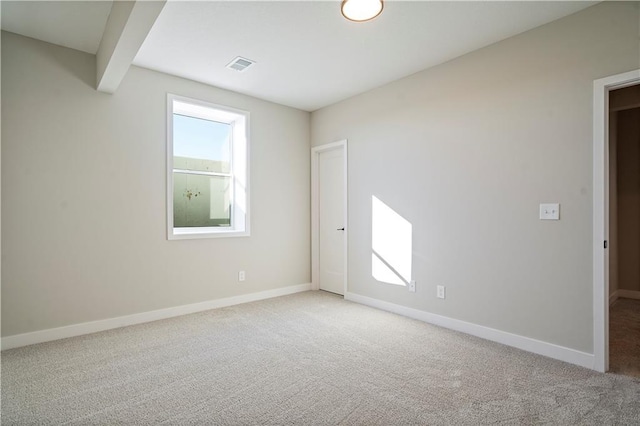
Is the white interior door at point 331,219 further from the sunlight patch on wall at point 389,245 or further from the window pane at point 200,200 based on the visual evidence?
the window pane at point 200,200

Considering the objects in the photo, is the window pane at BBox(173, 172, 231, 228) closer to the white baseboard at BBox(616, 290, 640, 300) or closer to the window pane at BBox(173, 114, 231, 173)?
the window pane at BBox(173, 114, 231, 173)

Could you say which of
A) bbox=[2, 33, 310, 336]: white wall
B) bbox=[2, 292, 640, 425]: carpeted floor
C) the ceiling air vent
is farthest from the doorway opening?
bbox=[2, 33, 310, 336]: white wall

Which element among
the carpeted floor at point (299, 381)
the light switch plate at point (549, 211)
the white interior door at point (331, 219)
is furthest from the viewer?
the white interior door at point (331, 219)

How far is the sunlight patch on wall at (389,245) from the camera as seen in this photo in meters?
3.83

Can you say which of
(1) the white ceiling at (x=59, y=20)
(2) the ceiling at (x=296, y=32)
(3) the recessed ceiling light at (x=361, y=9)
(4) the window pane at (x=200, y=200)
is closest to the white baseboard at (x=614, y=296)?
(2) the ceiling at (x=296, y=32)

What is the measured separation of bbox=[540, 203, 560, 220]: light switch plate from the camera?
2707 millimetres

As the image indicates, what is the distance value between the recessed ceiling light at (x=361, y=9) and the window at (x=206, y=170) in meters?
2.26

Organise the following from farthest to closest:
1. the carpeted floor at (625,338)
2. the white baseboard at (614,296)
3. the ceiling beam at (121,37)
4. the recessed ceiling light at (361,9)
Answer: the white baseboard at (614,296) → the carpeted floor at (625,338) → the recessed ceiling light at (361,9) → the ceiling beam at (121,37)

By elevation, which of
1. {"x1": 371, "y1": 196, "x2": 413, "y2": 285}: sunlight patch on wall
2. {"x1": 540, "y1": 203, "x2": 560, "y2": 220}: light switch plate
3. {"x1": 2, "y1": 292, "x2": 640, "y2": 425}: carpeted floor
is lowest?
{"x1": 2, "y1": 292, "x2": 640, "y2": 425}: carpeted floor

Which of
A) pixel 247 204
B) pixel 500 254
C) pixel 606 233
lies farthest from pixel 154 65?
pixel 606 233

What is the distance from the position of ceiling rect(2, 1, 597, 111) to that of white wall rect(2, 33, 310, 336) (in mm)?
348

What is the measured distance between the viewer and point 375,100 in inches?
165

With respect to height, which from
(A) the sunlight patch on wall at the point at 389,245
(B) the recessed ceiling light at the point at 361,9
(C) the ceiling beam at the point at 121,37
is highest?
(B) the recessed ceiling light at the point at 361,9

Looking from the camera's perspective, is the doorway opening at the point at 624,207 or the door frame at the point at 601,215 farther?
the doorway opening at the point at 624,207
